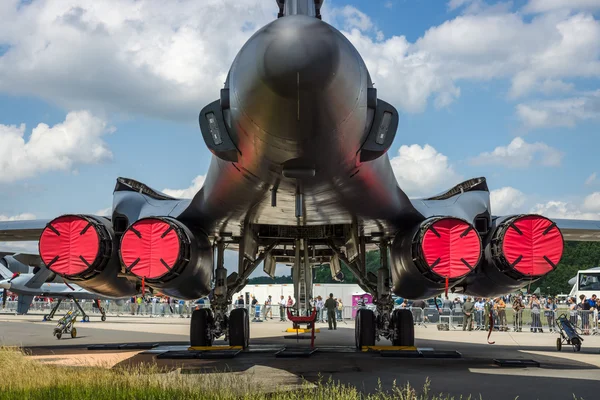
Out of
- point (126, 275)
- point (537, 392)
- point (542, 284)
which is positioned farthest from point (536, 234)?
point (542, 284)

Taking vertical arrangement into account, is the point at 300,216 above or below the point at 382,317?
above

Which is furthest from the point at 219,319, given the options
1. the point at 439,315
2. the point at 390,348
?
the point at 439,315

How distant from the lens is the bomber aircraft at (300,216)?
495 centimetres

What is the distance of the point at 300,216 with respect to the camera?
7.29 meters

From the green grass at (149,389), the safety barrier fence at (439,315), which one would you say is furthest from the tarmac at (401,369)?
the safety barrier fence at (439,315)

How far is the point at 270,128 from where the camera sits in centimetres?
525

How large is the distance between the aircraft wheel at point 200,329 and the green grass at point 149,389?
361 cm

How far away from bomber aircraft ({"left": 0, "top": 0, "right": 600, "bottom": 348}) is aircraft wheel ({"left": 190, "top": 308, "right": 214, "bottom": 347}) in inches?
0.9

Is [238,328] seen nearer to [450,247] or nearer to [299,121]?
[450,247]

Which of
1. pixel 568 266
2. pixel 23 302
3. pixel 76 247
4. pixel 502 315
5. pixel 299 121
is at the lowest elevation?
pixel 502 315

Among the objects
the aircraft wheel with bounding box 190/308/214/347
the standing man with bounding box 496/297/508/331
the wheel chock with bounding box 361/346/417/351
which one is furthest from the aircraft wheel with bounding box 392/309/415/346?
the standing man with bounding box 496/297/508/331

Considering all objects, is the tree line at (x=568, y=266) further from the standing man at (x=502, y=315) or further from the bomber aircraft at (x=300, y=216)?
the bomber aircraft at (x=300, y=216)

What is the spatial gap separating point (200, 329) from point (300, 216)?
378 cm

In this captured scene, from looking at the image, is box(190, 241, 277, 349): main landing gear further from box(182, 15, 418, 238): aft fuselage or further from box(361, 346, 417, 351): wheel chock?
box(182, 15, 418, 238): aft fuselage
